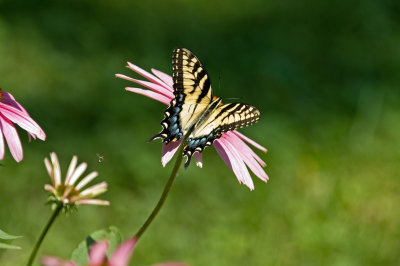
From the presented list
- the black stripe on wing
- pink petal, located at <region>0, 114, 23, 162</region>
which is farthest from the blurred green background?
pink petal, located at <region>0, 114, 23, 162</region>

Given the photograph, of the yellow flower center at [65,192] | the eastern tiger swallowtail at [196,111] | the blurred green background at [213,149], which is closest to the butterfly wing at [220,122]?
the eastern tiger swallowtail at [196,111]

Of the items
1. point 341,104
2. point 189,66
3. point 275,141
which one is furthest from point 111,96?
point 189,66

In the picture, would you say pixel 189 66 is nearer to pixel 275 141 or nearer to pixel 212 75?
pixel 275 141

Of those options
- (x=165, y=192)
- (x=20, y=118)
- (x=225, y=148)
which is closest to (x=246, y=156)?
(x=225, y=148)

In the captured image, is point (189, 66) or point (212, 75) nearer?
point (189, 66)

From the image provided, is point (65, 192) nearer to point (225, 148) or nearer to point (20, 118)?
point (20, 118)

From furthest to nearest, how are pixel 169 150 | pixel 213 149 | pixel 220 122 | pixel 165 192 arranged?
1. pixel 213 149
2. pixel 220 122
3. pixel 169 150
4. pixel 165 192
